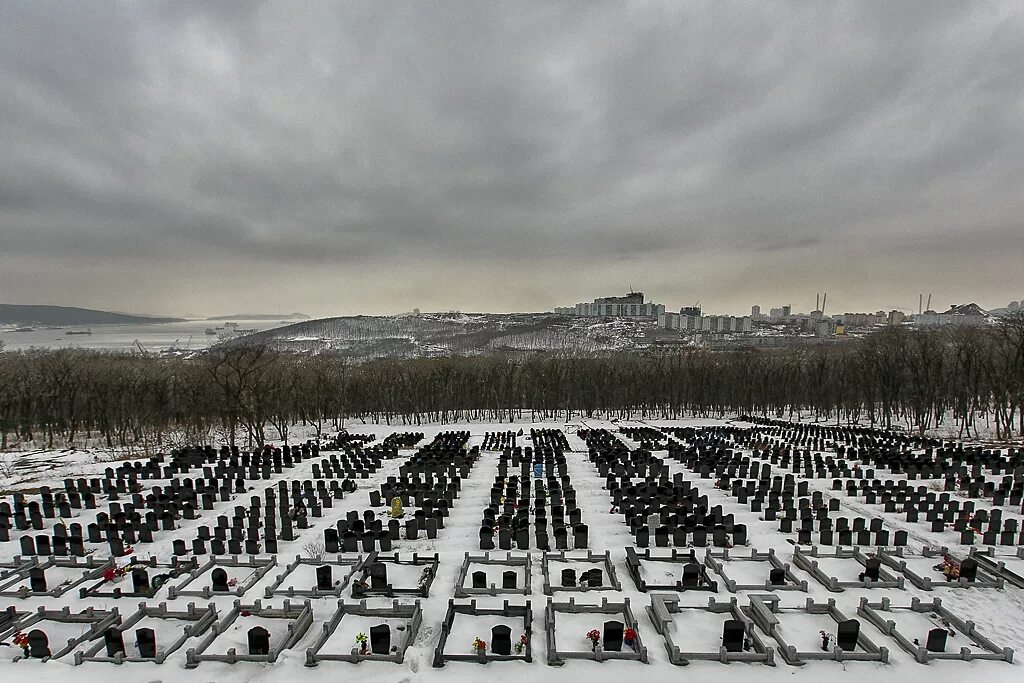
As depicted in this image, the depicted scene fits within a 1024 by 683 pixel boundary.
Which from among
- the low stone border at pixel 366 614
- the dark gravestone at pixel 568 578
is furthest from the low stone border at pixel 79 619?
the dark gravestone at pixel 568 578

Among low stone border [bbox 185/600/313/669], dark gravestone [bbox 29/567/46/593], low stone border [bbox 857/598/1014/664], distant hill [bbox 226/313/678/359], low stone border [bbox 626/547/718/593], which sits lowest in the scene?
dark gravestone [bbox 29/567/46/593]

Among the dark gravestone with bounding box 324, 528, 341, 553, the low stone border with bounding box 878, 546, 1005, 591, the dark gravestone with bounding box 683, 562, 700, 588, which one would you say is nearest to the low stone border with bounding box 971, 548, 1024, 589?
the low stone border with bounding box 878, 546, 1005, 591

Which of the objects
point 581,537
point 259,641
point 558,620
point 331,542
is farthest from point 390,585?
point 581,537

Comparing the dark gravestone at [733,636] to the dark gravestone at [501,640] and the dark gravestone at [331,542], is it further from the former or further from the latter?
the dark gravestone at [331,542]

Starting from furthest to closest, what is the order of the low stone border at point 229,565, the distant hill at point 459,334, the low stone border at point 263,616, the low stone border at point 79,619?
the distant hill at point 459,334 → the low stone border at point 229,565 → the low stone border at point 79,619 → the low stone border at point 263,616

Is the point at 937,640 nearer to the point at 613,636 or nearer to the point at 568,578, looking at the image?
the point at 613,636

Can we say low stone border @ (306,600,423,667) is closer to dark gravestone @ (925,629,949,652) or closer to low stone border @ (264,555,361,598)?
low stone border @ (264,555,361,598)

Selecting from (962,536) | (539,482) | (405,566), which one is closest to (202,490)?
(405,566)

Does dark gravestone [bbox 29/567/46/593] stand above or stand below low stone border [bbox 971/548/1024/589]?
below
